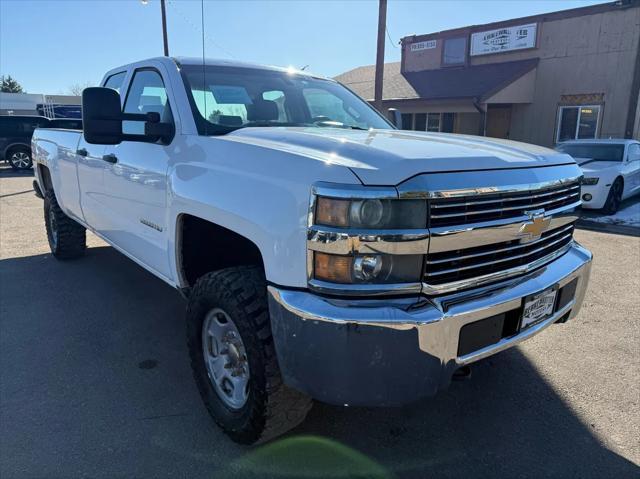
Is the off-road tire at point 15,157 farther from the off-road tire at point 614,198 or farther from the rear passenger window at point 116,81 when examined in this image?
the off-road tire at point 614,198

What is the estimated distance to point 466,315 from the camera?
6.77 feet

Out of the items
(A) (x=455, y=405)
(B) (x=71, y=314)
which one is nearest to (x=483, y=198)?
(A) (x=455, y=405)

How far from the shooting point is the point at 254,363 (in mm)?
2240

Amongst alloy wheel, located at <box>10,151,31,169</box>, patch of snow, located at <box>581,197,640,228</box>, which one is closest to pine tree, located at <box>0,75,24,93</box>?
alloy wheel, located at <box>10,151,31,169</box>

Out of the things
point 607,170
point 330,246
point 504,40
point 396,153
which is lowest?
point 607,170

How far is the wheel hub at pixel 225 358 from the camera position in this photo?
2.52 m

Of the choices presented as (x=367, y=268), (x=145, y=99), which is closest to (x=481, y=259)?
(x=367, y=268)

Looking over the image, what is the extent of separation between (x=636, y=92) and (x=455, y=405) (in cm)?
1634

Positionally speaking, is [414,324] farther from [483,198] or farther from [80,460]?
[80,460]

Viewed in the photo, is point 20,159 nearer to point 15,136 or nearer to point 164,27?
point 15,136

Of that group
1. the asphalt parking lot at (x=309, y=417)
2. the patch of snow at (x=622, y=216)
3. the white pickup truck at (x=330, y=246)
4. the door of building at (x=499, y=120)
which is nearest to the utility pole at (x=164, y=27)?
the door of building at (x=499, y=120)

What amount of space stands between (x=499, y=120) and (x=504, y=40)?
9.65ft

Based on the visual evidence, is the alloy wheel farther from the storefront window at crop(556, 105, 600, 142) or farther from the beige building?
the storefront window at crop(556, 105, 600, 142)

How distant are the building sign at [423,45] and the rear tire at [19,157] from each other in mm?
16007
